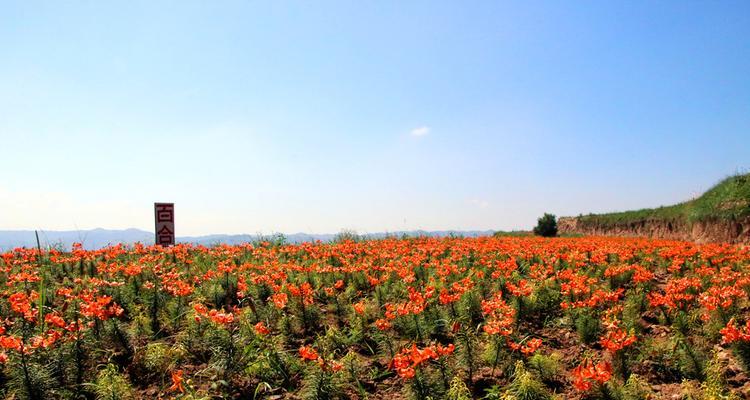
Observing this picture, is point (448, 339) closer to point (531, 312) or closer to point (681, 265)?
point (531, 312)

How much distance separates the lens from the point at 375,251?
10234 millimetres

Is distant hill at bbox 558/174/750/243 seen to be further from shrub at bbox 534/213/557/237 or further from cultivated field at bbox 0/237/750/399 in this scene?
cultivated field at bbox 0/237/750/399

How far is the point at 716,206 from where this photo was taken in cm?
1850

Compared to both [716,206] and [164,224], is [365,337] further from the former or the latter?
[716,206]

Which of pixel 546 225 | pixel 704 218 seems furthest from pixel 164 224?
pixel 546 225

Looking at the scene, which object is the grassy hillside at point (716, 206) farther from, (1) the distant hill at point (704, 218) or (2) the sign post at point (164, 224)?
(2) the sign post at point (164, 224)

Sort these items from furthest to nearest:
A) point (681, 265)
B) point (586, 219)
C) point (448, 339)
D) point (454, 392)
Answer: point (586, 219)
point (681, 265)
point (448, 339)
point (454, 392)

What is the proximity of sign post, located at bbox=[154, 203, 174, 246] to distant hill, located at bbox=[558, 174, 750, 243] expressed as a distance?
61.9ft

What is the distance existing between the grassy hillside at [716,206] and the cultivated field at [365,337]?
1245cm

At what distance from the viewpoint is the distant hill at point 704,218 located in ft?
55.0

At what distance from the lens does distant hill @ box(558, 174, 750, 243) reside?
1677 cm

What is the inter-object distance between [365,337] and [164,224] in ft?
26.6

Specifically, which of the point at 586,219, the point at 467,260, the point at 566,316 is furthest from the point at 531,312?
the point at 586,219

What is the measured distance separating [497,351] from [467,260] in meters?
4.70
